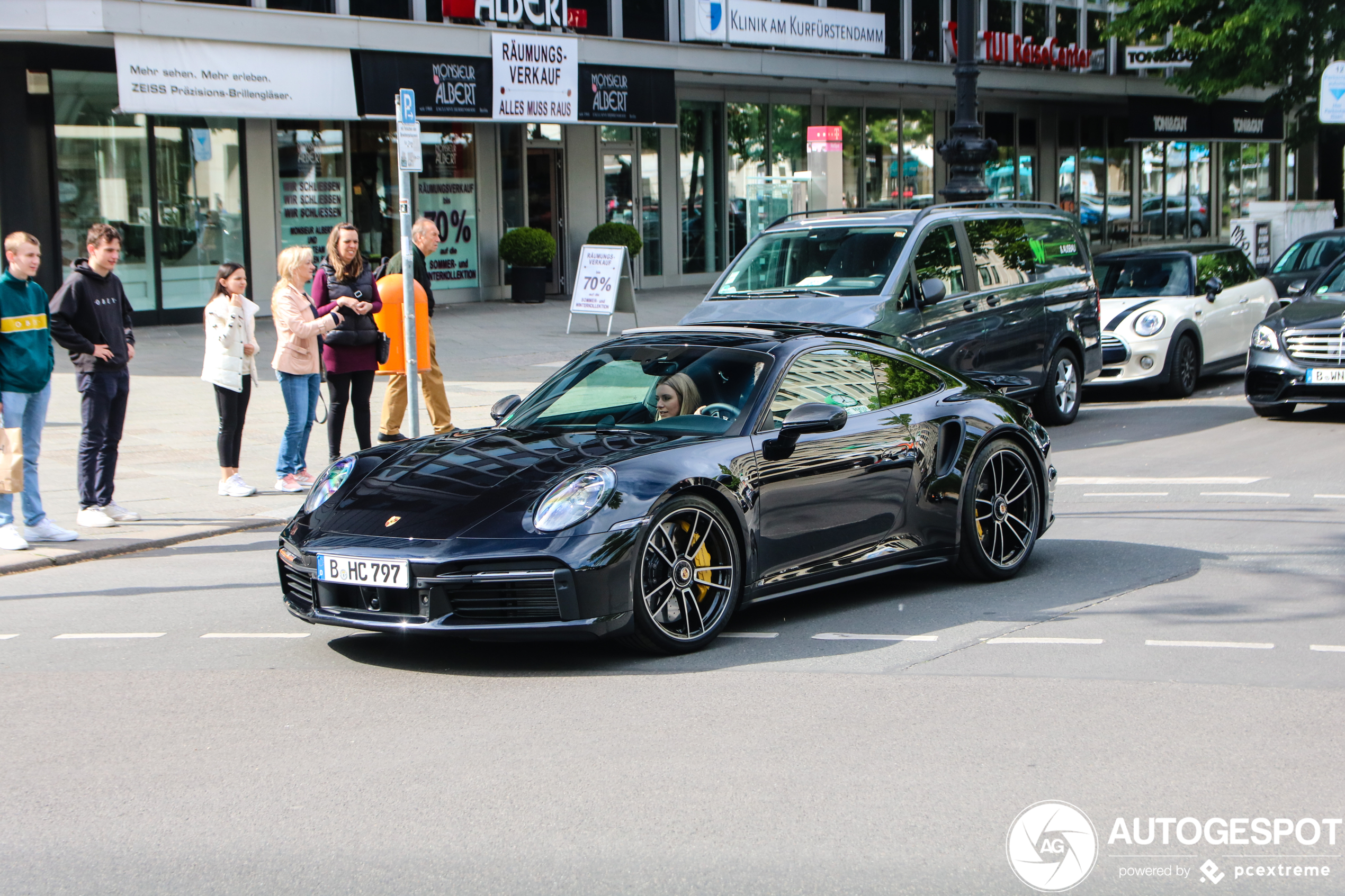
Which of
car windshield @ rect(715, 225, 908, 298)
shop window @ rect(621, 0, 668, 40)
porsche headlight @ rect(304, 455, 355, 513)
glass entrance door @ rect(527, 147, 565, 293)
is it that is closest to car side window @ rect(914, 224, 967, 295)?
car windshield @ rect(715, 225, 908, 298)

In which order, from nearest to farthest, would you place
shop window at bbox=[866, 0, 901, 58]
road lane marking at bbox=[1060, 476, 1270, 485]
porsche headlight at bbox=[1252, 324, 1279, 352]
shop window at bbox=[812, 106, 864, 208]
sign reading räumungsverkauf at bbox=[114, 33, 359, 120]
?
road lane marking at bbox=[1060, 476, 1270, 485] < porsche headlight at bbox=[1252, 324, 1279, 352] < sign reading räumungsverkauf at bbox=[114, 33, 359, 120] < shop window at bbox=[866, 0, 901, 58] < shop window at bbox=[812, 106, 864, 208]

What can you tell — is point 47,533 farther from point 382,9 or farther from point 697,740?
point 382,9

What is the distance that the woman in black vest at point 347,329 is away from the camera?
36.5ft

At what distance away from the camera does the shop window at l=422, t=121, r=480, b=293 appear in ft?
82.1

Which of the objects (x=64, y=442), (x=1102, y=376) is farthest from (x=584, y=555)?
(x=1102, y=376)

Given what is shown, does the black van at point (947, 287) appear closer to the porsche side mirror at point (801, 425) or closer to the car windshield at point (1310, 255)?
the porsche side mirror at point (801, 425)

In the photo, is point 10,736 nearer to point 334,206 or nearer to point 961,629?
point 961,629

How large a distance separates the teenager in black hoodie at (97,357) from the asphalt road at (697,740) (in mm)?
1609

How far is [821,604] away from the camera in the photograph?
292 inches

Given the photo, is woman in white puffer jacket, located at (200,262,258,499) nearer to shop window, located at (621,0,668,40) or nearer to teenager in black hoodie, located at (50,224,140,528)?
teenager in black hoodie, located at (50,224,140,528)

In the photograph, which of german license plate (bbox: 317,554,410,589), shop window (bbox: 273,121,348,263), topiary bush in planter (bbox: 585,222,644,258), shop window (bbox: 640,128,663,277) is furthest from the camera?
shop window (bbox: 640,128,663,277)

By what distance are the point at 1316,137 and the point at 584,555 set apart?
31.0 m

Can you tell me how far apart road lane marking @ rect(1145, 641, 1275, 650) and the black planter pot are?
778 inches

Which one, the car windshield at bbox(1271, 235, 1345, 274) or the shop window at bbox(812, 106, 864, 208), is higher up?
the shop window at bbox(812, 106, 864, 208)
